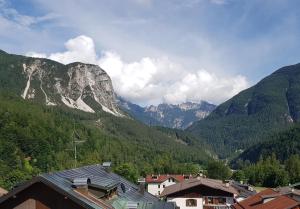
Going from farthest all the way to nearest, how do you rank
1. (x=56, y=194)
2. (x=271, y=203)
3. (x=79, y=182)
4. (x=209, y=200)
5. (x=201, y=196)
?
(x=209, y=200), (x=201, y=196), (x=271, y=203), (x=79, y=182), (x=56, y=194)

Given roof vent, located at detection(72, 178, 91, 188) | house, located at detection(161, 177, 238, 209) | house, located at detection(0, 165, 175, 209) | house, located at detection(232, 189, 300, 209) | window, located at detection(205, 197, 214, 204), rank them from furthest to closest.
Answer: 1. window, located at detection(205, 197, 214, 204)
2. house, located at detection(161, 177, 238, 209)
3. house, located at detection(232, 189, 300, 209)
4. roof vent, located at detection(72, 178, 91, 188)
5. house, located at detection(0, 165, 175, 209)

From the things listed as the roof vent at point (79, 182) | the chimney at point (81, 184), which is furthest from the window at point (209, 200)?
the roof vent at point (79, 182)

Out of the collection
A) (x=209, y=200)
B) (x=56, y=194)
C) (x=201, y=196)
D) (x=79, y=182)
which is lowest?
(x=209, y=200)

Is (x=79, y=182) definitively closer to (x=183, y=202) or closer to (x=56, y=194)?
(x=56, y=194)

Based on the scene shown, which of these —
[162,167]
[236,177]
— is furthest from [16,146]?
[236,177]

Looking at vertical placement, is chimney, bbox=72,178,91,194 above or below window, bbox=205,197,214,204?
above

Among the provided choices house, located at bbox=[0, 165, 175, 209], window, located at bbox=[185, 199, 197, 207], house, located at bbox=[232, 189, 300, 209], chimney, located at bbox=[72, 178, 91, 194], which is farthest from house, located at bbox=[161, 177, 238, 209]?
chimney, located at bbox=[72, 178, 91, 194]

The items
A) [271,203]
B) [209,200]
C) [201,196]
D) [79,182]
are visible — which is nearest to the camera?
[79,182]

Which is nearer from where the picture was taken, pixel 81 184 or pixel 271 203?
pixel 81 184

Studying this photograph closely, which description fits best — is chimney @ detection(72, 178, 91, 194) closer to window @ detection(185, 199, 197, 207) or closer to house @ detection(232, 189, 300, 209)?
house @ detection(232, 189, 300, 209)

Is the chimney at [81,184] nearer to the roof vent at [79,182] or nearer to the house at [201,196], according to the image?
the roof vent at [79,182]

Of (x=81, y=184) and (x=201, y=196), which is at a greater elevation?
(x=81, y=184)

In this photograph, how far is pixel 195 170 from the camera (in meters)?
169

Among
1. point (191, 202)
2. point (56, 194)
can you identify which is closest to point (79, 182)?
point (56, 194)
